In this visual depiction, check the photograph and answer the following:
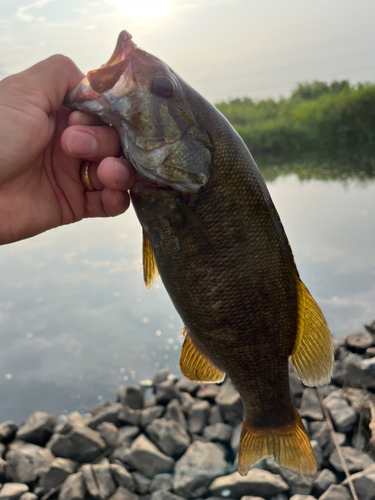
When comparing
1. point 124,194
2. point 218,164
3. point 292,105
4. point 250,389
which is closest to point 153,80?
point 218,164

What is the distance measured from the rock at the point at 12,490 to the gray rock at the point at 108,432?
0.74 metres

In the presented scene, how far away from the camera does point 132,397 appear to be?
4375 mm

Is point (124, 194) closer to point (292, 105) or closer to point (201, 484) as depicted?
point (201, 484)

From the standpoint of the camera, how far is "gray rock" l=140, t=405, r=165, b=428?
3977 millimetres

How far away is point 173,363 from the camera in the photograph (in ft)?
16.8

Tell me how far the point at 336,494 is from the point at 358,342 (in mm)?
2387

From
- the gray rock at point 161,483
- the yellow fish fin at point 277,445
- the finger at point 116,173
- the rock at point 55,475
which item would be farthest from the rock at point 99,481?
the finger at point 116,173

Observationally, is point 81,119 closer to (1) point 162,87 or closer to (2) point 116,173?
(2) point 116,173

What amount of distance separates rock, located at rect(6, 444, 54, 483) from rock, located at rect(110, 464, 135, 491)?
1.99 ft

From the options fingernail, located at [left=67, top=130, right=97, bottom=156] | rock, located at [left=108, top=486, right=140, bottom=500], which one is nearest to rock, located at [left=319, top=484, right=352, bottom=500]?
rock, located at [left=108, top=486, right=140, bottom=500]

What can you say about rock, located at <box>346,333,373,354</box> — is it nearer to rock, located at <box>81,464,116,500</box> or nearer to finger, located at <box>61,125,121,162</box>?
rock, located at <box>81,464,116,500</box>

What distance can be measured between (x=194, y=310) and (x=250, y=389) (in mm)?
502

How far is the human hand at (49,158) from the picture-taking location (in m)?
1.80

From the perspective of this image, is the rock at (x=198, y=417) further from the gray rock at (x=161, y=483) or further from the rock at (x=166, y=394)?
the gray rock at (x=161, y=483)
